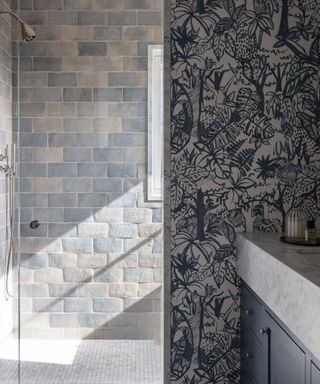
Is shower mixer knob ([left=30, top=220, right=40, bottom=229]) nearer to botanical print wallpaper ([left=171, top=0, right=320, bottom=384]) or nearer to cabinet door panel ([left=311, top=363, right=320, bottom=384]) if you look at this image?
botanical print wallpaper ([left=171, top=0, right=320, bottom=384])

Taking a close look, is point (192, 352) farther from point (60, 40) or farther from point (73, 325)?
point (60, 40)

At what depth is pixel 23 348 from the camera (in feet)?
8.92

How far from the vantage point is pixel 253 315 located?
5.75 ft

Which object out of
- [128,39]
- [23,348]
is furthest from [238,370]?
[128,39]

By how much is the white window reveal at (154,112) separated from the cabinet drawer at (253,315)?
45.4 inches

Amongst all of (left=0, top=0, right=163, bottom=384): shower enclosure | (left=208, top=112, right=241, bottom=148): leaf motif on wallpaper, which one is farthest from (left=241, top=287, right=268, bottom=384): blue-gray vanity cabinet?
(left=0, top=0, right=163, bottom=384): shower enclosure

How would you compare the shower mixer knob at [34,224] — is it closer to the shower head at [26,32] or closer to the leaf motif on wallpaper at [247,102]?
the shower head at [26,32]

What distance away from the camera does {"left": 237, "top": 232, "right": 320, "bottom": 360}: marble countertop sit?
1.10 m

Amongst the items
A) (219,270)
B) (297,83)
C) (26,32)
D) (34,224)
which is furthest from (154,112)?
(219,270)

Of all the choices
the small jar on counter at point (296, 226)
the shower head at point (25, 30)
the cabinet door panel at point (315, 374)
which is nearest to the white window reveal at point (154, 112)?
the shower head at point (25, 30)

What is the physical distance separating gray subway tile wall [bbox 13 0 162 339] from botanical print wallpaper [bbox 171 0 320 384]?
928mm

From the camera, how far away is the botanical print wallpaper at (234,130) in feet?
6.53

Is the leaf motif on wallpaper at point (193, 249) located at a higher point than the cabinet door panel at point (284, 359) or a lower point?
higher

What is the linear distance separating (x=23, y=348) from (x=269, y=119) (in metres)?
1.81
